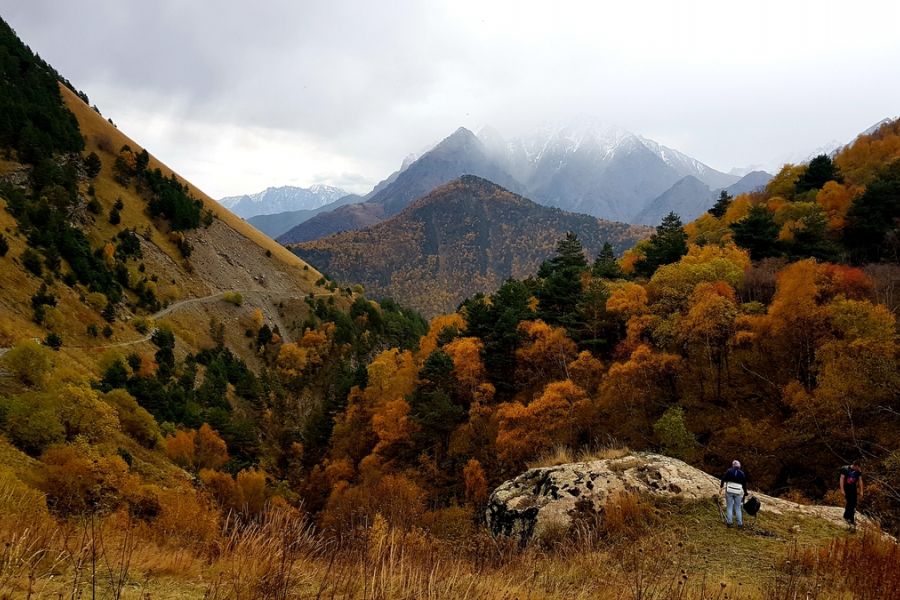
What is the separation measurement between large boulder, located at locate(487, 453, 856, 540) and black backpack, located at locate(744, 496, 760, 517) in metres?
0.96

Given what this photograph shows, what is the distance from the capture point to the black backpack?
10539 mm

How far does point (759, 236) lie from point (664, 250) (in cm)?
784

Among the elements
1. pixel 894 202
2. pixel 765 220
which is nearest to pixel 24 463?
pixel 765 220

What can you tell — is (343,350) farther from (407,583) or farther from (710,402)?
(407,583)

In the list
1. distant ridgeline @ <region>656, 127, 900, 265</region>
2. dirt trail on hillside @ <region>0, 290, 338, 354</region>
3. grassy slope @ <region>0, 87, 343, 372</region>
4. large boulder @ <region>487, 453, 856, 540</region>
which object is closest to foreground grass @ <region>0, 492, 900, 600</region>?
large boulder @ <region>487, 453, 856, 540</region>

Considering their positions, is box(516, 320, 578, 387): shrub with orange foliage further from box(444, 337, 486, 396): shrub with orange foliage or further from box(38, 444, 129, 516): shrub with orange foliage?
box(38, 444, 129, 516): shrub with orange foliage

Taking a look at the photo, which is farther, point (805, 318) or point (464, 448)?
point (464, 448)

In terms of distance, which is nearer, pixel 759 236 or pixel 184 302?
pixel 759 236

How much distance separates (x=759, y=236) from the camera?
37.7 meters

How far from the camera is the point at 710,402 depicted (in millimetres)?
29375

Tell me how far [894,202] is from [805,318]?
19003mm

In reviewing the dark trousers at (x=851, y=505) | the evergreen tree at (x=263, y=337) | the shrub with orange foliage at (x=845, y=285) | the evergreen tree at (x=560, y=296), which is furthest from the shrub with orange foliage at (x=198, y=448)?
the shrub with orange foliage at (x=845, y=285)

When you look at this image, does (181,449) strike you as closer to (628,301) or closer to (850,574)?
(628,301)

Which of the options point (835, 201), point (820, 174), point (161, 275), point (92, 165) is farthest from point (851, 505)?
point (92, 165)
